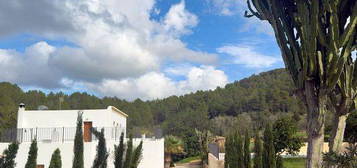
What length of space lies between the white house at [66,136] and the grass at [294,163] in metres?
8.30

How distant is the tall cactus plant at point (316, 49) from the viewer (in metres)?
10.5

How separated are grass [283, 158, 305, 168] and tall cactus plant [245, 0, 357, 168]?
11332mm

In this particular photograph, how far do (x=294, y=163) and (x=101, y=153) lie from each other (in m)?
13.5

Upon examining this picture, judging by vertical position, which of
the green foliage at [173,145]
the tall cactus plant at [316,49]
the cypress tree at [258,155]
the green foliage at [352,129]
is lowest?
the green foliage at [173,145]

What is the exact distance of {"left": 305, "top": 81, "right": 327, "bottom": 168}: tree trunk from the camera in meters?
10.9

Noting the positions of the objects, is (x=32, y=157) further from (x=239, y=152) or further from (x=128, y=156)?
(x=239, y=152)

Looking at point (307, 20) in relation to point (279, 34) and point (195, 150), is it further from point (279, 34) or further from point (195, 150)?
point (195, 150)

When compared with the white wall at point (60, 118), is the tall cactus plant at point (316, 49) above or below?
above

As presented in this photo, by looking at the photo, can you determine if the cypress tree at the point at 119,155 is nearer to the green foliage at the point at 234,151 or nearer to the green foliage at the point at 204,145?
the green foliage at the point at 234,151

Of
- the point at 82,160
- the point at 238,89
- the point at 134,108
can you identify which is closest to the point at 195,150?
the point at 82,160

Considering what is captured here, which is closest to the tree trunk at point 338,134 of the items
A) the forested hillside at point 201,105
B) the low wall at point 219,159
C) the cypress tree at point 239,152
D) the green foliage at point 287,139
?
the cypress tree at point 239,152

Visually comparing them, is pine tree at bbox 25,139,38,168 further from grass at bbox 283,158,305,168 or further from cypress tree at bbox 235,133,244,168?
grass at bbox 283,158,305,168

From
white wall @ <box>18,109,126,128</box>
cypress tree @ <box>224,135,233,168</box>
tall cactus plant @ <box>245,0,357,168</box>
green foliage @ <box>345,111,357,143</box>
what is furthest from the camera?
green foliage @ <box>345,111,357,143</box>

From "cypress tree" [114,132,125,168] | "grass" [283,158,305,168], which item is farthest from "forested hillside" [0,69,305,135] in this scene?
"cypress tree" [114,132,125,168]
